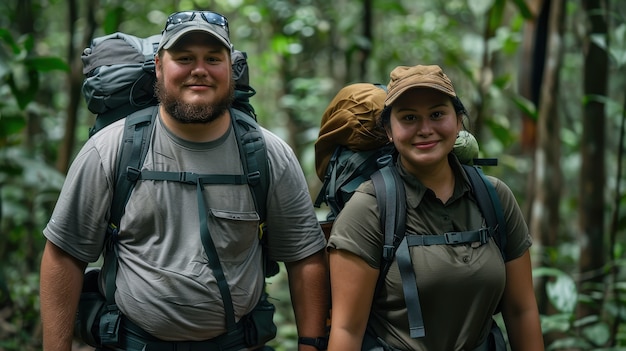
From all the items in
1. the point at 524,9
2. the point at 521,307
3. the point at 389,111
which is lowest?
the point at 521,307

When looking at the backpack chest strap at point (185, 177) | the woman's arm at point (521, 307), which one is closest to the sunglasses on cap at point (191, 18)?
the backpack chest strap at point (185, 177)

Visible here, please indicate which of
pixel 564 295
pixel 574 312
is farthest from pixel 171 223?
pixel 574 312

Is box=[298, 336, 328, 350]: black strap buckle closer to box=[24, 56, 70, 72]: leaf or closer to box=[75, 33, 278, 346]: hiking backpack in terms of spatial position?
box=[75, 33, 278, 346]: hiking backpack

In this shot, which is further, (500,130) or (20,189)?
(20,189)

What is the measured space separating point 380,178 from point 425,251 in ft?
1.06

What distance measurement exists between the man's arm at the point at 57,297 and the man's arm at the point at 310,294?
86 centimetres

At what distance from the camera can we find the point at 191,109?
8.46 feet

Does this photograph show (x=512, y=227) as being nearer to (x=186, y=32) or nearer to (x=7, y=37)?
(x=186, y=32)

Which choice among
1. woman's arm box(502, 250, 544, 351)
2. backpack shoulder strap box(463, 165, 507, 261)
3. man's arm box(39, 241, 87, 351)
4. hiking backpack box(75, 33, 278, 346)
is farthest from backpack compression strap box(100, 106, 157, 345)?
woman's arm box(502, 250, 544, 351)

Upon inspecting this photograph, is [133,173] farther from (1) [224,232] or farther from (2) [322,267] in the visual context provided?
(2) [322,267]

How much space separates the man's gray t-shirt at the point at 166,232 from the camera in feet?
8.34

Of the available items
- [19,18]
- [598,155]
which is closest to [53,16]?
[19,18]

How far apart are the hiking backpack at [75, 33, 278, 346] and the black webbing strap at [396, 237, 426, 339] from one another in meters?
→ 0.63

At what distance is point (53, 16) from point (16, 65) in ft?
24.8
